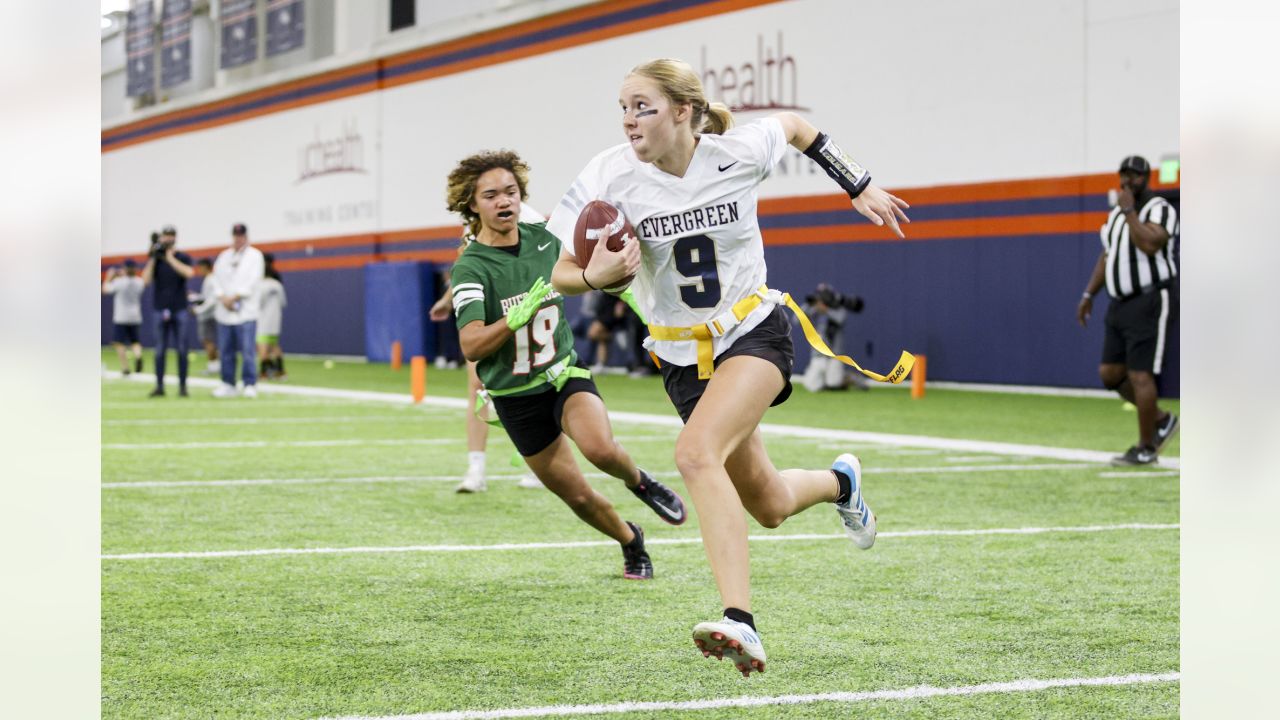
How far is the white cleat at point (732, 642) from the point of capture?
13.2ft

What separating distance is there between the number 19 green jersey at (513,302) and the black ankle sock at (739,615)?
2.47 m

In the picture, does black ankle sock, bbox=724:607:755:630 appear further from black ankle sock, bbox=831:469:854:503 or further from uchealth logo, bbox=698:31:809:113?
uchealth logo, bbox=698:31:809:113

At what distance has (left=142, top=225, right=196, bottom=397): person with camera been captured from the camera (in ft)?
61.0

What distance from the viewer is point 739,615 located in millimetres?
4195

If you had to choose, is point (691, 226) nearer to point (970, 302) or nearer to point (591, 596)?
point (591, 596)

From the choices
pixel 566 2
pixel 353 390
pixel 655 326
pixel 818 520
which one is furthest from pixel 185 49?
pixel 655 326

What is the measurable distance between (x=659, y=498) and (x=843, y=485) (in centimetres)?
116

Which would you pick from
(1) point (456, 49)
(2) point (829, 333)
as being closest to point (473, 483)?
(2) point (829, 333)

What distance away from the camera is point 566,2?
1017 inches

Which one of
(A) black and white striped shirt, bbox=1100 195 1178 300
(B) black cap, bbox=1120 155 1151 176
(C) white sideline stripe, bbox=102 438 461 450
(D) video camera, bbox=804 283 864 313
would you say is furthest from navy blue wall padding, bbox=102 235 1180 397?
(C) white sideline stripe, bbox=102 438 461 450
